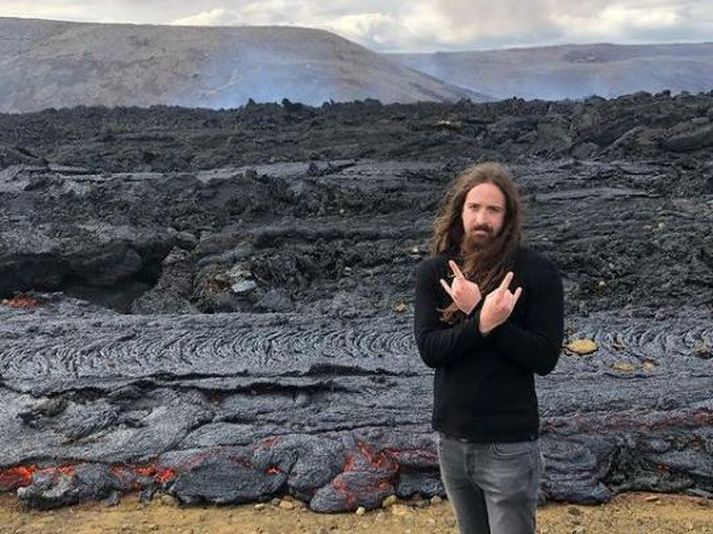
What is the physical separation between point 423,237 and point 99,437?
6.90 metres

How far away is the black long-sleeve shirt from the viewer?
3.04 m

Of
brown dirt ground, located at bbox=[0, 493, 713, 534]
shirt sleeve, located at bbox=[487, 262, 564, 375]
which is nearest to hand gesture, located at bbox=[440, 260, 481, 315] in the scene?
shirt sleeve, located at bbox=[487, 262, 564, 375]

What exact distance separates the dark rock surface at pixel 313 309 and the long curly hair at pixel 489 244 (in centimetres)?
244

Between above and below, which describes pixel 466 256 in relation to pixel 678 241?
above

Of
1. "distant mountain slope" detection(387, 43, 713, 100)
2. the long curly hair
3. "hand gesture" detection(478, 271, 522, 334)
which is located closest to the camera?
"hand gesture" detection(478, 271, 522, 334)

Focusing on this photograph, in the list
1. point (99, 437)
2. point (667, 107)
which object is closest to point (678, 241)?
point (99, 437)

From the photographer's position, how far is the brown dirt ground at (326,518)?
16.1 feet

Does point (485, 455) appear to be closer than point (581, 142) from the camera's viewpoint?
Yes

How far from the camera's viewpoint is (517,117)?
2169cm

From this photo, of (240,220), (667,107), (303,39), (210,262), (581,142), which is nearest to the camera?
(210,262)

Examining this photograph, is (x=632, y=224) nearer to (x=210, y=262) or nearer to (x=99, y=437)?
(x=210, y=262)

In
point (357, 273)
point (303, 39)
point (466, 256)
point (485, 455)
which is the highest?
point (303, 39)

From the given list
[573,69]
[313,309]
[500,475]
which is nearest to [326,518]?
[500,475]

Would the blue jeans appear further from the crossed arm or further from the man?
the crossed arm
